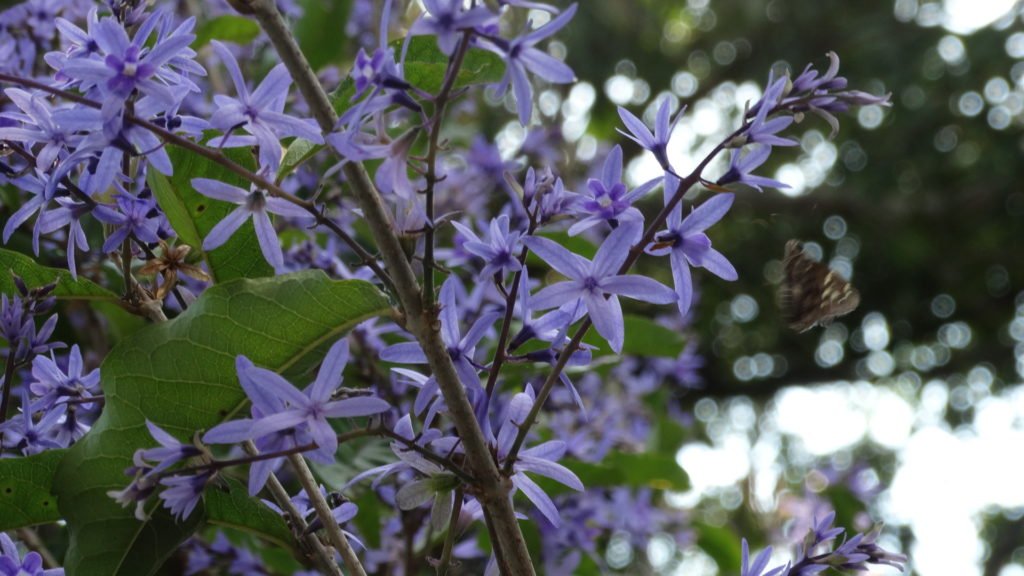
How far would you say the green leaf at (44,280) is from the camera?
1227mm

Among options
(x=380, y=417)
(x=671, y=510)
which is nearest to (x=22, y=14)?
(x=380, y=417)

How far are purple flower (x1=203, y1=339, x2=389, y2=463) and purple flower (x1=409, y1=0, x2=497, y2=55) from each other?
1.02ft

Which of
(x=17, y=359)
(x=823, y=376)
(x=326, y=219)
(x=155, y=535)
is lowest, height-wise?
(x=823, y=376)

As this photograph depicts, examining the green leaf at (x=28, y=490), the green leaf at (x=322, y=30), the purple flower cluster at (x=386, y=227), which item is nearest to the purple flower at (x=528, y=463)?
the purple flower cluster at (x=386, y=227)

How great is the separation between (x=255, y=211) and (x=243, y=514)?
404 millimetres

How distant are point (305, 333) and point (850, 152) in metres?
5.32

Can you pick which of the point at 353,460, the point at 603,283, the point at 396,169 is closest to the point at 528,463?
the point at 603,283

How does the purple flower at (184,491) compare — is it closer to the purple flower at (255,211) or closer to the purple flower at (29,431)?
the purple flower at (255,211)

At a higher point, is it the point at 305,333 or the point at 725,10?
the point at 305,333

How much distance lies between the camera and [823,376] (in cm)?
578

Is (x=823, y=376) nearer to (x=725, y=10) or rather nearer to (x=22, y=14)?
(x=725, y=10)

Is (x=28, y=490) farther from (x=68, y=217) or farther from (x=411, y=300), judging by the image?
(x=411, y=300)

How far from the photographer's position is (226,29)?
2281 mm

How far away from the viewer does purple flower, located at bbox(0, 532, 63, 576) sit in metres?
1.06
